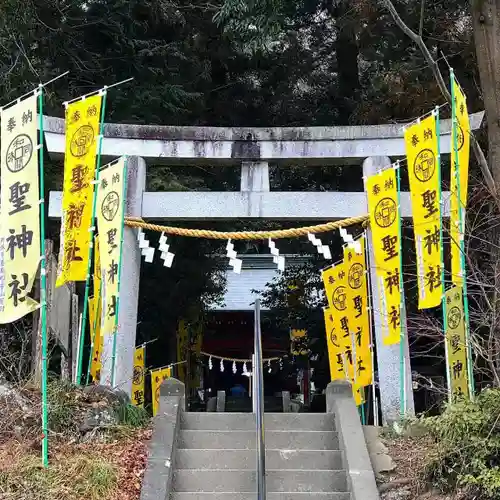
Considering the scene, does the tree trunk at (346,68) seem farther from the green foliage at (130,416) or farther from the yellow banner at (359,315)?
the green foliage at (130,416)

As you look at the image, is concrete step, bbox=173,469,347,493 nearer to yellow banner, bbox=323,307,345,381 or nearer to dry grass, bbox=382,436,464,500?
dry grass, bbox=382,436,464,500

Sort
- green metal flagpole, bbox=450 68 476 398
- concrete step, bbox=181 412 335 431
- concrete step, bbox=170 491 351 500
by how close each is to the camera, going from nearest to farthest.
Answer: concrete step, bbox=170 491 351 500 < green metal flagpole, bbox=450 68 476 398 < concrete step, bbox=181 412 335 431

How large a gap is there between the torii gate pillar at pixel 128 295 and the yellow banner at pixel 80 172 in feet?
4.88

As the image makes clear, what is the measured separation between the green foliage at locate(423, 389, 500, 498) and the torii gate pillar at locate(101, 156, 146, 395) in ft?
15.1

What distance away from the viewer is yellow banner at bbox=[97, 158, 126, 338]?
28.9ft

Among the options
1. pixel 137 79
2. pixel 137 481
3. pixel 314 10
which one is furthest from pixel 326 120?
pixel 137 481

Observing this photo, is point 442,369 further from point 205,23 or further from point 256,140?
point 205,23

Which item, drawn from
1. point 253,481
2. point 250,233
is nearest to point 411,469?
point 253,481

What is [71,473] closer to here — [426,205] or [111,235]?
[111,235]

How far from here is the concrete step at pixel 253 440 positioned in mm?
7102

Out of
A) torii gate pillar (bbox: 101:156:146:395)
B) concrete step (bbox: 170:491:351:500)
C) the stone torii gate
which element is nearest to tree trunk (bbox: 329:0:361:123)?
the stone torii gate

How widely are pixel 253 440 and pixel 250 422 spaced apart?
37cm

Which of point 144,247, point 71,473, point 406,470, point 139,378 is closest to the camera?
point 71,473

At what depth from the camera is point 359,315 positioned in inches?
418
